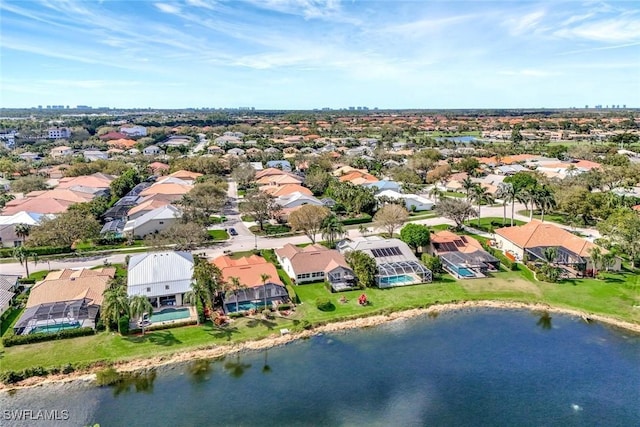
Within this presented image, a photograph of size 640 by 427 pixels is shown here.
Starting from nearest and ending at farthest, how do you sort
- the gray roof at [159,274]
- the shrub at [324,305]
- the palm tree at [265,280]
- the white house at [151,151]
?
the palm tree at [265,280] → the shrub at [324,305] → the gray roof at [159,274] → the white house at [151,151]

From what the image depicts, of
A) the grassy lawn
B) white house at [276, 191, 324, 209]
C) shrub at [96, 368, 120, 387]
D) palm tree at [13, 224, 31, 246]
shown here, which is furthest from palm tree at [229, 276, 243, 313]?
white house at [276, 191, 324, 209]

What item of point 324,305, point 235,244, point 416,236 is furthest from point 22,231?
point 416,236

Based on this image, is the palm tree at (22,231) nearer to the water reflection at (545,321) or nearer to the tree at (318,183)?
the tree at (318,183)

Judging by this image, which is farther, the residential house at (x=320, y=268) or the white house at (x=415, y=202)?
the white house at (x=415, y=202)

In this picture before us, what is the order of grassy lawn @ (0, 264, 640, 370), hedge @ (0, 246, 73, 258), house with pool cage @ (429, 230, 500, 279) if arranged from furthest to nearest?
hedge @ (0, 246, 73, 258) < house with pool cage @ (429, 230, 500, 279) < grassy lawn @ (0, 264, 640, 370)

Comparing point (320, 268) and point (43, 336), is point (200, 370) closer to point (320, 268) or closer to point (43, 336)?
point (43, 336)

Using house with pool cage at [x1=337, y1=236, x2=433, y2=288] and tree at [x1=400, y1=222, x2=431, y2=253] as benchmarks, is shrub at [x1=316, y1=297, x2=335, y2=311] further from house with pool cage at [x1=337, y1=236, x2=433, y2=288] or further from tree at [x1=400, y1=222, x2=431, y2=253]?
tree at [x1=400, y1=222, x2=431, y2=253]

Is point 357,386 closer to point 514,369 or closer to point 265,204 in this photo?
point 514,369

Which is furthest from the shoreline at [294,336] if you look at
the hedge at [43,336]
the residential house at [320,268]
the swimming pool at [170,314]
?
the residential house at [320,268]
